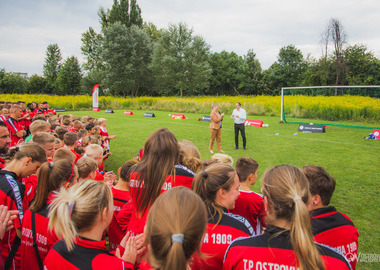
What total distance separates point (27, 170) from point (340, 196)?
5979 millimetres

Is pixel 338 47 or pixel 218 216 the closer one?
pixel 218 216

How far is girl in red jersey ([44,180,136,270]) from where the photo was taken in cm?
158

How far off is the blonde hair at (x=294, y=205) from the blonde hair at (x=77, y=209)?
1.20 m

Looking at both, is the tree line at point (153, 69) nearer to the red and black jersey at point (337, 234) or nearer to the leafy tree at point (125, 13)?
the leafy tree at point (125, 13)

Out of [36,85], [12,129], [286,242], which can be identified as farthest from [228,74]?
[286,242]

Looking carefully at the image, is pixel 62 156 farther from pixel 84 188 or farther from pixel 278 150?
pixel 278 150

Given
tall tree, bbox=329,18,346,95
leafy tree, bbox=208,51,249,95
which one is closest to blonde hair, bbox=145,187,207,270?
tall tree, bbox=329,18,346,95

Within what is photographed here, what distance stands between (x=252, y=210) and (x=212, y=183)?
0.97m

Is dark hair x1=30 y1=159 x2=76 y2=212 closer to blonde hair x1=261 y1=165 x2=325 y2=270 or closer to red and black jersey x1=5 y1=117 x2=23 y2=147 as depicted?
blonde hair x1=261 y1=165 x2=325 y2=270

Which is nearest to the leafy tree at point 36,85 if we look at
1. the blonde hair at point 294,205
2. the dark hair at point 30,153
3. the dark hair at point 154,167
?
the dark hair at point 30,153

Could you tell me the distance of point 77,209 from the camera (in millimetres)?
1675

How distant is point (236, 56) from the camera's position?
5969cm

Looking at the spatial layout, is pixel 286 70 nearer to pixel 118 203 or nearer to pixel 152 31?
pixel 152 31

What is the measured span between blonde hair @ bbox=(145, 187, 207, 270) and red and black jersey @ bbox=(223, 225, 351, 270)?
355 mm
